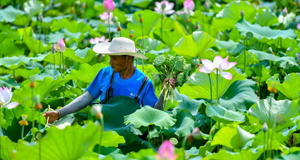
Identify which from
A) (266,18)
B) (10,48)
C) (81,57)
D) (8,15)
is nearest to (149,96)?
(81,57)

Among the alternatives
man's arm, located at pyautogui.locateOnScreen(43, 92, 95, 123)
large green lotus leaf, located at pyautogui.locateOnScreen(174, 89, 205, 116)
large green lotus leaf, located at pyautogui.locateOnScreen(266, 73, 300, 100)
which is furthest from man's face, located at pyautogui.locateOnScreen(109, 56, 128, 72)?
large green lotus leaf, located at pyautogui.locateOnScreen(266, 73, 300, 100)

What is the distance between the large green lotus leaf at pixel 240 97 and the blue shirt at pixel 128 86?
19.4 inches

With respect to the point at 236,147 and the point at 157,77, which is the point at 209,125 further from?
the point at 236,147

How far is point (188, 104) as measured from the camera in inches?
112

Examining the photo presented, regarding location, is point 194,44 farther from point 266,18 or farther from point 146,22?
point 266,18

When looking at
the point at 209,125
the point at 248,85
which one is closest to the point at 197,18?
the point at 248,85

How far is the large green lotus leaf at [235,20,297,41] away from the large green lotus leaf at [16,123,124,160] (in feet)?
6.86

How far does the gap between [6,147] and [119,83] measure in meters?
0.68

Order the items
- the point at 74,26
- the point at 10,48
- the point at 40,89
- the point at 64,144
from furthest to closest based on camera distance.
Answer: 1. the point at 74,26
2. the point at 10,48
3. the point at 40,89
4. the point at 64,144

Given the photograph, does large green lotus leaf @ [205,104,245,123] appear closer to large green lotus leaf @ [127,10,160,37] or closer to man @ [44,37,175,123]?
man @ [44,37,175,123]

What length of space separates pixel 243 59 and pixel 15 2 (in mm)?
3788

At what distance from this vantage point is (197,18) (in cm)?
476

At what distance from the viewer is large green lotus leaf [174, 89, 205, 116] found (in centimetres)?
279

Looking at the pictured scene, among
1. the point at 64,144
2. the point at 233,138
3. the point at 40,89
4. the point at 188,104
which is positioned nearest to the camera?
the point at 64,144
